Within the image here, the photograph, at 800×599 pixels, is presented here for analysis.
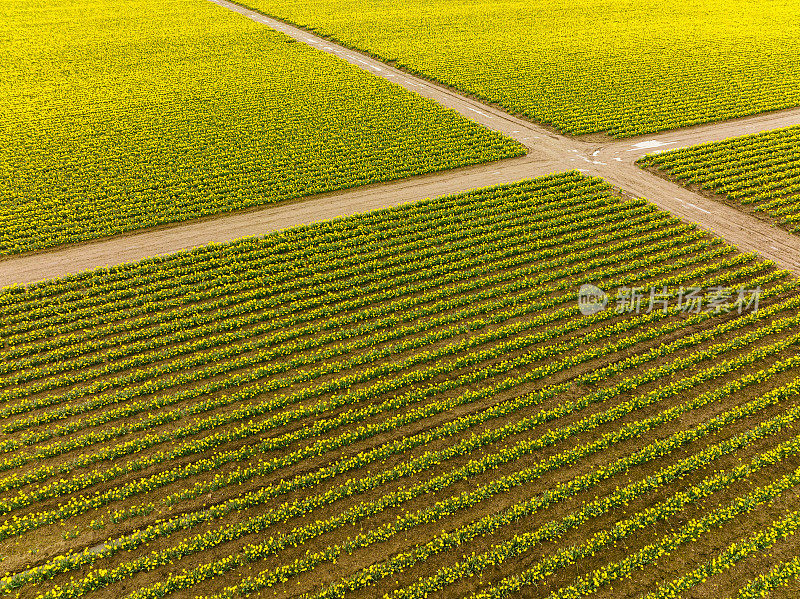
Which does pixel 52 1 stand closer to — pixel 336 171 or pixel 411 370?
pixel 336 171

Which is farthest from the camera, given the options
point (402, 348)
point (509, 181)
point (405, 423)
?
point (509, 181)

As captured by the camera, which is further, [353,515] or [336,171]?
[336,171]

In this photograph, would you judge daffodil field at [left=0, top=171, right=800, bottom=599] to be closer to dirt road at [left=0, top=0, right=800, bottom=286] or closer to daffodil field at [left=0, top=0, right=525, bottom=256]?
dirt road at [left=0, top=0, right=800, bottom=286]

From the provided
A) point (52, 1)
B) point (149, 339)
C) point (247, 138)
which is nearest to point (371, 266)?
point (149, 339)

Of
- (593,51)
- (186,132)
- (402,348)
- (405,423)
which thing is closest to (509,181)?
(402,348)
